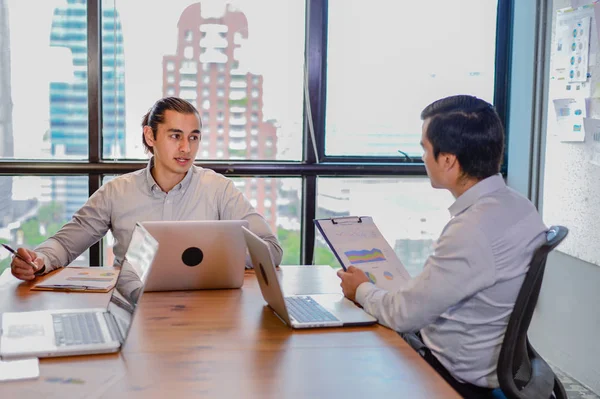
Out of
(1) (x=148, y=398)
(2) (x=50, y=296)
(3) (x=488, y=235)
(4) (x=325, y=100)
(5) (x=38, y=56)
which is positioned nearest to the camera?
(1) (x=148, y=398)

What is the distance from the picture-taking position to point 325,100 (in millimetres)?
3887

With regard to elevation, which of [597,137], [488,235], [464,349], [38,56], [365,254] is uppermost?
[38,56]

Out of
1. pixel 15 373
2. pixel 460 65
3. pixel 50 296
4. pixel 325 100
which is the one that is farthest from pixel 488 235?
pixel 460 65

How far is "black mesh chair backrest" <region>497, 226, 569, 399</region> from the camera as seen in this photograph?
1653 mm

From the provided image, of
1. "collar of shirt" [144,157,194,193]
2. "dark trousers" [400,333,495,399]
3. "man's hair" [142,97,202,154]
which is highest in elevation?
"man's hair" [142,97,202,154]

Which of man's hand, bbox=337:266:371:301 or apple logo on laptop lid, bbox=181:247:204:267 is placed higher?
apple logo on laptop lid, bbox=181:247:204:267

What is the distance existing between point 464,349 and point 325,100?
2.30 metres

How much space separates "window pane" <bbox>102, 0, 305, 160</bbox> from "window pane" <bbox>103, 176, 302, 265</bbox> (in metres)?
0.14

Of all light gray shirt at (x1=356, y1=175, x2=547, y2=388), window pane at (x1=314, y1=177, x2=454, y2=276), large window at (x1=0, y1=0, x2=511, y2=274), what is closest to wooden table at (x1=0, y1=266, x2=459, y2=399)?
light gray shirt at (x1=356, y1=175, x2=547, y2=388)

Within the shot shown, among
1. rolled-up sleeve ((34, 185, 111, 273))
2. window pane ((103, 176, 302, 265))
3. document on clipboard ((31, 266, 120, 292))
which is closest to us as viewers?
document on clipboard ((31, 266, 120, 292))

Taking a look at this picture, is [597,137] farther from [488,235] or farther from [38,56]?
[38,56]

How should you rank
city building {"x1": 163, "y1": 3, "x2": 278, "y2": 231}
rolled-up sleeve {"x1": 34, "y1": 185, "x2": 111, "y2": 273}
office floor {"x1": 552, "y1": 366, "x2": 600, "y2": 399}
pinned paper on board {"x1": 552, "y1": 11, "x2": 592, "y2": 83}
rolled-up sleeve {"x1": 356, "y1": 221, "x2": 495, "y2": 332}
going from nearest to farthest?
rolled-up sleeve {"x1": 356, "y1": 221, "x2": 495, "y2": 332}
rolled-up sleeve {"x1": 34, "y1": 185, "x2": 111, "y2": 273}
office floor {"x1": 552, "y1": 366, "x2": 600, "y2": 399}
pinned paper on board {"x1": 552, "y1": 11, "x2": 592, "y2": 83}
city building {"x1": 163, "y1": 3, "x2": 278, "y2": 231}

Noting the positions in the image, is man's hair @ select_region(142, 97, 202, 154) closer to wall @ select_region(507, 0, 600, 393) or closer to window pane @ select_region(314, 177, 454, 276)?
window pane @ select_region(314, 177, 454, 276)

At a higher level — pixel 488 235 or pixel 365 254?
pixel 488 235
